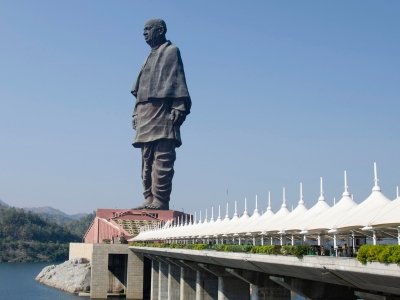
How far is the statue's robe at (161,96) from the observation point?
373 feet

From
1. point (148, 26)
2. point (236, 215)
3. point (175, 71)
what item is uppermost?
point (148, 26)

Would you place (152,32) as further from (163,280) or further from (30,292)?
(163,280)

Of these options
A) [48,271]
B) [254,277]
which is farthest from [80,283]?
[254,277]

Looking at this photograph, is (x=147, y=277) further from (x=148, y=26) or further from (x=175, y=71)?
(x=148, y=26)

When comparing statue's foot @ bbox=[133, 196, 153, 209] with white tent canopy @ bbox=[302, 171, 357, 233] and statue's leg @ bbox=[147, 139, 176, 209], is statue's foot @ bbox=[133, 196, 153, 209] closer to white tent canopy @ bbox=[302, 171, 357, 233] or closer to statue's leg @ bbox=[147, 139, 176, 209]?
statue's leg @ bbox=[147, 139, 176, 209]

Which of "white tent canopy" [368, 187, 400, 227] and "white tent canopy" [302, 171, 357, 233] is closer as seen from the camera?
"white tent canopy" [368, 187, 400, 227]

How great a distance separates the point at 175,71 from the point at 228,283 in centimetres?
7719

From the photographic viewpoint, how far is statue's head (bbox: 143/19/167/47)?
389ft

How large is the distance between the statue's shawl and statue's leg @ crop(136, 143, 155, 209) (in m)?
10.2

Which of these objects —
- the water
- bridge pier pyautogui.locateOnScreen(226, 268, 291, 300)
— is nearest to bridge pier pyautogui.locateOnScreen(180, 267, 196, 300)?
bridge pier pyautogui.locateOnScreen(226, 268, 291, 300)

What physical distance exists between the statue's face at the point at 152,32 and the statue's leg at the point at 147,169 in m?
21.8

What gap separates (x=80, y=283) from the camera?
253 feet

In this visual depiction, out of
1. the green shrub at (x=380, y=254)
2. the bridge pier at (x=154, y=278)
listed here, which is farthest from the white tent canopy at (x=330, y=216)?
the bridge pier at (x=154, y=278)

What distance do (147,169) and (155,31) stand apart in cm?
2847
